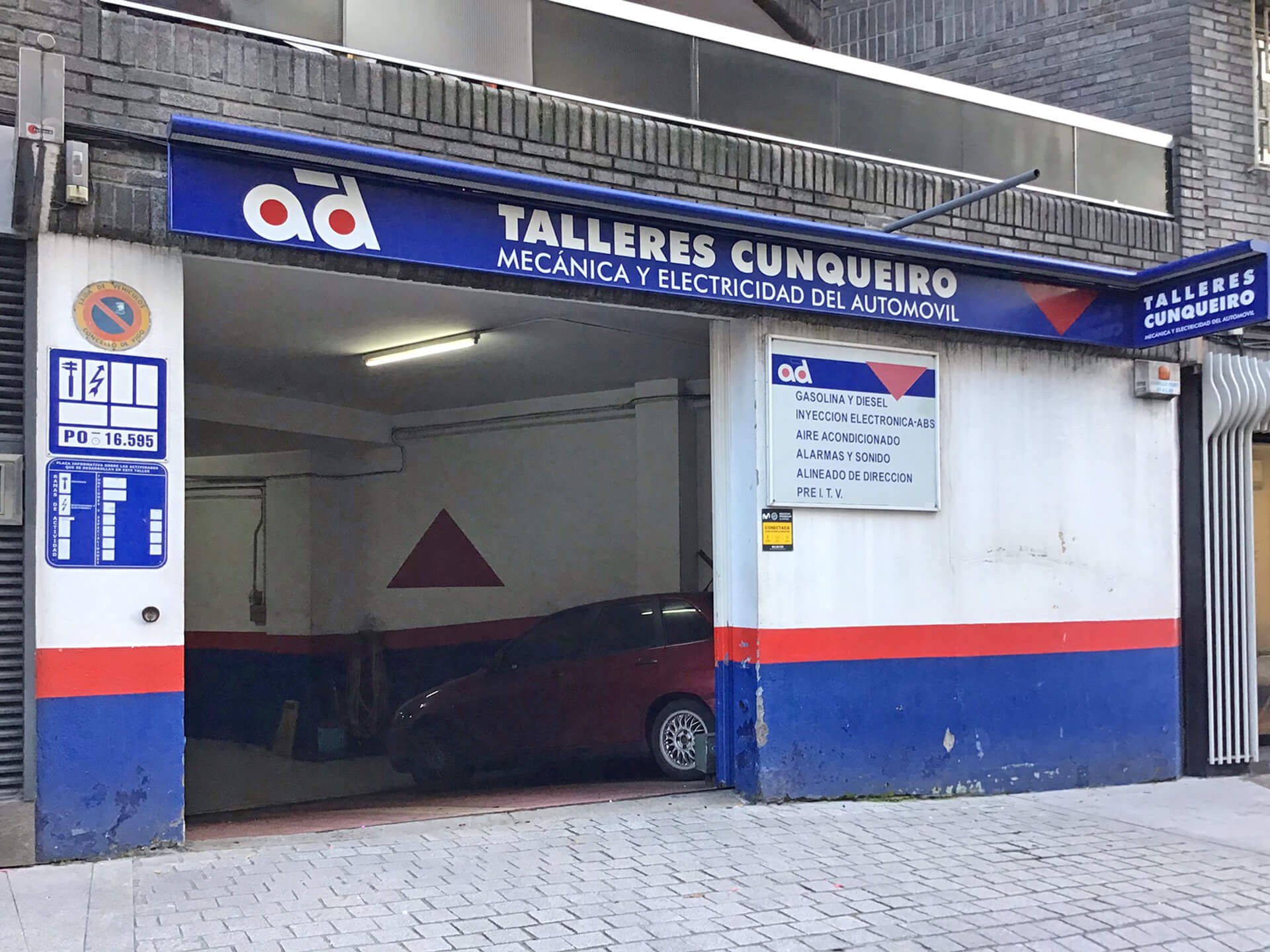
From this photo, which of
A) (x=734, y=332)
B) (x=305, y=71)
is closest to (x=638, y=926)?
(x=734, y=332)

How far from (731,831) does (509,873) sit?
5.30 ft

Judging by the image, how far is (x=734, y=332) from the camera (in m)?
8.38

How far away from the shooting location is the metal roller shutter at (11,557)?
602 cm

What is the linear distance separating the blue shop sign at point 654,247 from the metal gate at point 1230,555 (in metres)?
1.10

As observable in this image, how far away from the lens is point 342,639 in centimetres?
1452

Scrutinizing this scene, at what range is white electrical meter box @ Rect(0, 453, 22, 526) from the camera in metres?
6.01

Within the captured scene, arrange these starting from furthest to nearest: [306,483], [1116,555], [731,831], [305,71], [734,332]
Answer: [306,483], [1116,555], [734,332], [731,831], [305,71]

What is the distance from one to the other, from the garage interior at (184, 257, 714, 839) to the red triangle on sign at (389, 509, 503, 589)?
23 millimetres

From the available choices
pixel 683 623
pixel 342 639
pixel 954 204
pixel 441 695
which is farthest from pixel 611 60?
pixel 342 639

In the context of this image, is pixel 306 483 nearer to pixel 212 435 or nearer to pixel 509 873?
pixel 212 435

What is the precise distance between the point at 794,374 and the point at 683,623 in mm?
2717

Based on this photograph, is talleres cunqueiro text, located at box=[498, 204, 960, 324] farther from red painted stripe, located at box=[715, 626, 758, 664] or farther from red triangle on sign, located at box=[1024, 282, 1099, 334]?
red painted stripe, located at box=[715, 626, 758, 664]

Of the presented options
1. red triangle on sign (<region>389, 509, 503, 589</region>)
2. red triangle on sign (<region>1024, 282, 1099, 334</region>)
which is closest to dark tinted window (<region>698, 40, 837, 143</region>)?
red triangle on sign (<region>1024, 282, 1099, 334</region>)

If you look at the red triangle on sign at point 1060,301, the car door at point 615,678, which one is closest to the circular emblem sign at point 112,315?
the car door at point 615,678
